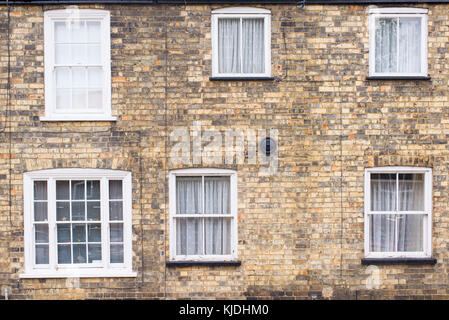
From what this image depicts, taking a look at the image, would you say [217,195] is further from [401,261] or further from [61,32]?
[61,32]

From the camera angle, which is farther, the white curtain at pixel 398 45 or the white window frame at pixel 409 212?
the white curtain at pixel 398 45

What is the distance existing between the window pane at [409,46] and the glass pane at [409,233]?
271cm

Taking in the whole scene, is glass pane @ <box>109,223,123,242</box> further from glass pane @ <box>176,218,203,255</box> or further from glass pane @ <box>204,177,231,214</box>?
glass pane @ <box>204,177,231,214</box>

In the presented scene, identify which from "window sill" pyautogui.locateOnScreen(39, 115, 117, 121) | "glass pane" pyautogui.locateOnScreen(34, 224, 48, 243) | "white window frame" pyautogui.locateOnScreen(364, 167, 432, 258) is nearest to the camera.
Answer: "window sill" pyautogui.locateOnScreen(39, 115, 117, 121)

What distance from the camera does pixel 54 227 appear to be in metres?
6.87

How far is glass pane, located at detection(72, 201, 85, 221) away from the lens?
692 cm

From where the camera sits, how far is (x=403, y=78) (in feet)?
22.1

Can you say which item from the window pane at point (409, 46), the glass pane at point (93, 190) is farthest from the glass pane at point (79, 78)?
the window pane at point (409, 46)

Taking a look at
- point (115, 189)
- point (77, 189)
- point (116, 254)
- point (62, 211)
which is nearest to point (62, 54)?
point (77, 189)

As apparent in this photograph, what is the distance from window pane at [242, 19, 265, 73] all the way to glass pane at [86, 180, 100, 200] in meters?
3.41

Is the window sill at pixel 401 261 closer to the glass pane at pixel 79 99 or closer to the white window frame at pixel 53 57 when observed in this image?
the white window frame at pixel 53 57

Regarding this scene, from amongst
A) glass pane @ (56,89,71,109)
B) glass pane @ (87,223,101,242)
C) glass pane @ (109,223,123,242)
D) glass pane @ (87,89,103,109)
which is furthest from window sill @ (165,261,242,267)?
glass pane @ (56,89,71,109)

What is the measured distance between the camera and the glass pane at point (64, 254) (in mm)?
6953
